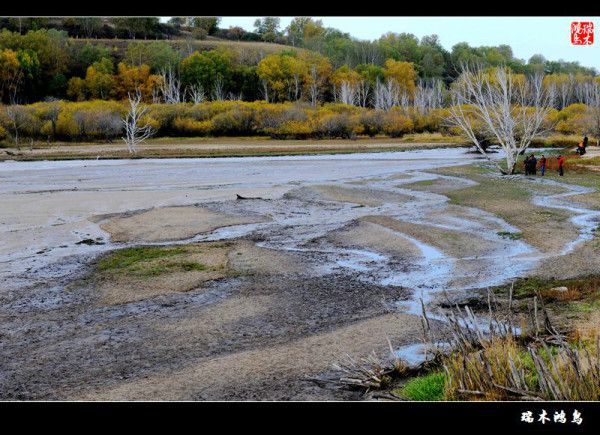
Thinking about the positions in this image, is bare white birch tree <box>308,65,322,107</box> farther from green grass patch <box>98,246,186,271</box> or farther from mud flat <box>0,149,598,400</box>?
green grass patch <box>98,246,186,271</box>

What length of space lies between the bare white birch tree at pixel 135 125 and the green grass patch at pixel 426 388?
35.6m

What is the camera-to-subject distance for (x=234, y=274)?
13648mm

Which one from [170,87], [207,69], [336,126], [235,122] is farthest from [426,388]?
[336,126]

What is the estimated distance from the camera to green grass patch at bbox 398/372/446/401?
7129 millimetres

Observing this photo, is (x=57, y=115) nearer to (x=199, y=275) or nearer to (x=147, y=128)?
(x=147, y=128)

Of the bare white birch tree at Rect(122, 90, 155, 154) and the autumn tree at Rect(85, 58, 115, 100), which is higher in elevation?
the autumn tree at Rect(85, 58, 115, 100)

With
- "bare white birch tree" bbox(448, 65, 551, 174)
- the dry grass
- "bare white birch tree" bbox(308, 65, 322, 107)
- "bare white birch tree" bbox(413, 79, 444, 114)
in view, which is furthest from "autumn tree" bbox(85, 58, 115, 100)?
the dry grass

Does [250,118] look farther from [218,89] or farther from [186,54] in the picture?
[186,54]

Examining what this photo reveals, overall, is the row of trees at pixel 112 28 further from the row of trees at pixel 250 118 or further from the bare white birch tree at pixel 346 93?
the bare white birch tree at pixel 346 93

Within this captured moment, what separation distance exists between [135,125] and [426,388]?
38.9m

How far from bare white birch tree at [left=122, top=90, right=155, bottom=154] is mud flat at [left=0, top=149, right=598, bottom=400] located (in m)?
15.4

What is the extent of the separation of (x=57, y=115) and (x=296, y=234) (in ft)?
75.5

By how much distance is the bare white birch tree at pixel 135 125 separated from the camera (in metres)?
42.3

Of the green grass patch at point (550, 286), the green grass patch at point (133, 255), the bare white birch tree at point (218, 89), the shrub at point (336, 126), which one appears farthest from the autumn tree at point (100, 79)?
the green grass patch at point (550, 286)
